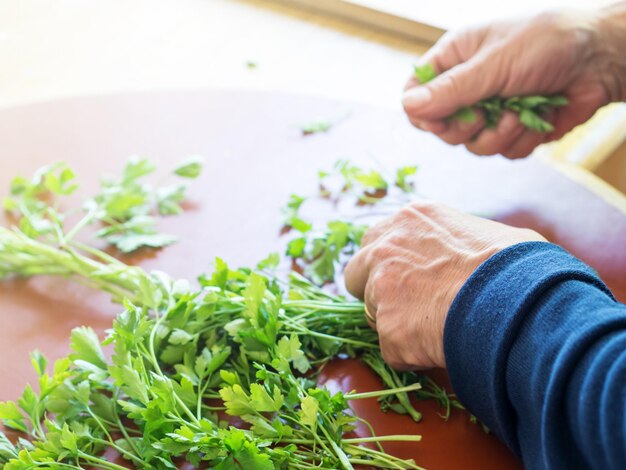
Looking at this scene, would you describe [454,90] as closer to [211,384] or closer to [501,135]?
[501,135]

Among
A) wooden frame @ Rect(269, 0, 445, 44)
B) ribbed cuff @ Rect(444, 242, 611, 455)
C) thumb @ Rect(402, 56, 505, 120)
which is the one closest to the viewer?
ribbed cuff @ Rect(444, 242, 611, 455)

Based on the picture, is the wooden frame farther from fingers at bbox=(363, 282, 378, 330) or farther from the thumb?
fingers at bbox=(363, 282, 378, 330)

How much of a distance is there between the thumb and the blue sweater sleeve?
1.54 feet

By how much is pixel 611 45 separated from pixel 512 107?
0.22 m

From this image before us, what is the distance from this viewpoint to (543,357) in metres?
0.73

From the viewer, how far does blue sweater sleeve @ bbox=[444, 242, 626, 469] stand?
0.66 metres

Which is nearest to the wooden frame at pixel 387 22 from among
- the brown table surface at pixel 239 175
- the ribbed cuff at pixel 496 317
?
the brown table surface at pixel 239 175

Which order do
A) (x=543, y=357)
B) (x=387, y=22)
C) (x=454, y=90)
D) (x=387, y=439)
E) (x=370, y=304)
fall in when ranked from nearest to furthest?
(x=543, y=357) < (x=387, y=439) < (x=370, y=304) < (x=454, y=90) < (x=387, y=22)

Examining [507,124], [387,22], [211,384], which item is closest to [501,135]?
[507,124]

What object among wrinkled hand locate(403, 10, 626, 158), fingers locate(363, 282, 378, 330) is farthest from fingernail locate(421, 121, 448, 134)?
fingers locate(363, 282, 378, 330)

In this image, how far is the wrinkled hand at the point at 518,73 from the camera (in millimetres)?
1256

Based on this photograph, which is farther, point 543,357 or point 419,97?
point 419,97

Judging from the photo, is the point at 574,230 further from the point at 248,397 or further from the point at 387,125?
the point at 248,397

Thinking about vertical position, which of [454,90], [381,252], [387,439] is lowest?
[387,439]
